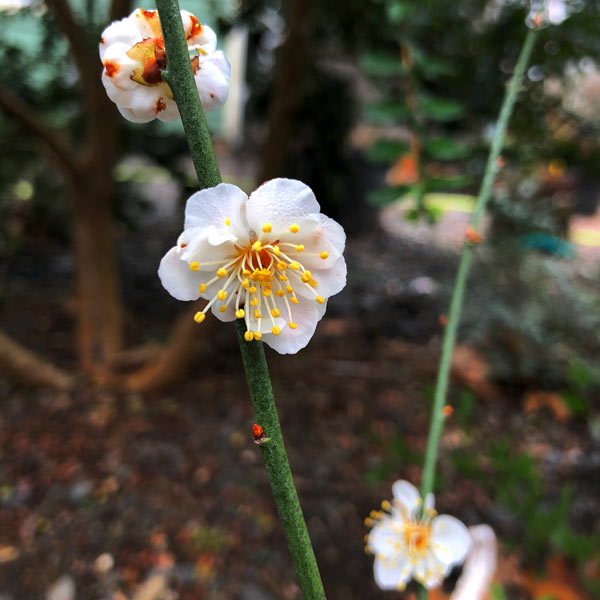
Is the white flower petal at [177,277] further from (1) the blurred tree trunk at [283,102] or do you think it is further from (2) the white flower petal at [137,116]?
(1) the blurred tree trunk at [283,102]

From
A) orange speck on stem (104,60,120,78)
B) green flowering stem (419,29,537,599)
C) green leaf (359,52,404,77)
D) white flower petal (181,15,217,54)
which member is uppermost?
green leaf (359,52,404,77)

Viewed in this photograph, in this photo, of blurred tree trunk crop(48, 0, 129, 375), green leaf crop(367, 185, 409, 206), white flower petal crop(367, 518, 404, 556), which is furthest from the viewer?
blurred tree trunk crop(48, 0, 129, 375)

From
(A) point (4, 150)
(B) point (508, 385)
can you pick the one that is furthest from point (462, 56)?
(A) point (4, 150)

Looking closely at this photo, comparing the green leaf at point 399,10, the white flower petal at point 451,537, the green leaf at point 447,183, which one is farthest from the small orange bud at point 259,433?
the green leaf at point 399,10

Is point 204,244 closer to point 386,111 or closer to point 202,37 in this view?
point 202,37

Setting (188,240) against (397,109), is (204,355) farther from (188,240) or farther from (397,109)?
(188,240)

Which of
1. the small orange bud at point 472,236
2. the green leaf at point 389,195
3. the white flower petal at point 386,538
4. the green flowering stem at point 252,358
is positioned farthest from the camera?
the green leaf at point 389,195

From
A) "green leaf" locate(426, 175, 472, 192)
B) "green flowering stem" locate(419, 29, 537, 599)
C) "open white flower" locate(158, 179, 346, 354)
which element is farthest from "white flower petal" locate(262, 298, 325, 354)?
"green leaf" locate(426, 175, 472, 192)

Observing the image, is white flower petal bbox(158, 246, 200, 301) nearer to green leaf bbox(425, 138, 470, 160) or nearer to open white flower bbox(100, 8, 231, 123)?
open white flower bbox(100, 8, 231, 123)
